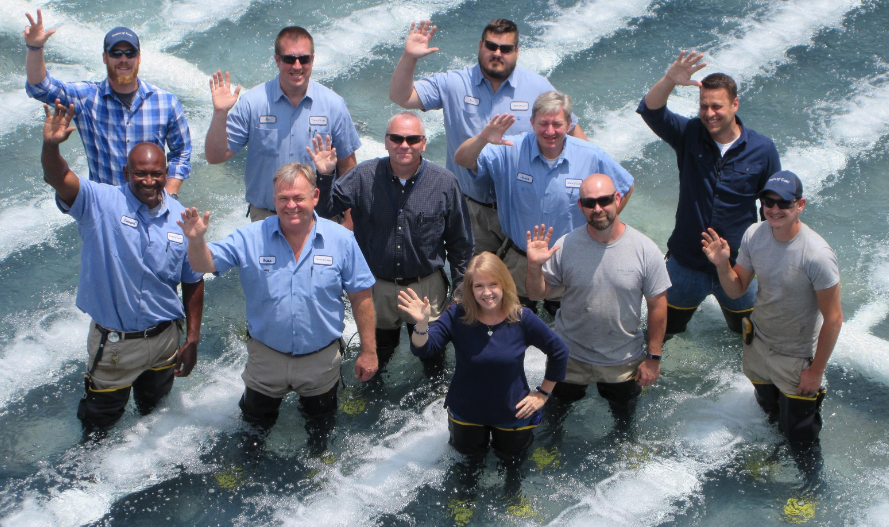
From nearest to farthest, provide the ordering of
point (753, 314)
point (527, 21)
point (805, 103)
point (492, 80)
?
point (753, 314) < point (492, 80) < point (805, 103) < point (527, 21)

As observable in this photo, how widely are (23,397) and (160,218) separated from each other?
207 cm

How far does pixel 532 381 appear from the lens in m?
6.70

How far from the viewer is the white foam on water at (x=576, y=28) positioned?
11164mm

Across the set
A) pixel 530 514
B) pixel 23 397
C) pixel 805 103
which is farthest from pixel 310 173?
Answer: pixel 805 103

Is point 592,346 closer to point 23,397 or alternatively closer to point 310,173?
point 310,173

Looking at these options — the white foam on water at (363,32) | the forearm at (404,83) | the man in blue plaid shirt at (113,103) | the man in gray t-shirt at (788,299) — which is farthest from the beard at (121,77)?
the white foam on water at (363,32)

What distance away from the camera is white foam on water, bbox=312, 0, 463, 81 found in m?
11.3

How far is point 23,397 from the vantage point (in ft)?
20.9

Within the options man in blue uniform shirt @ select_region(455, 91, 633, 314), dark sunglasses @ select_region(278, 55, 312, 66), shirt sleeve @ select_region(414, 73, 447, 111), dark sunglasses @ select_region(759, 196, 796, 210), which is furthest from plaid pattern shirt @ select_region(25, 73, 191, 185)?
dark sunglasses @ select_region(759, 196, 796, 210)

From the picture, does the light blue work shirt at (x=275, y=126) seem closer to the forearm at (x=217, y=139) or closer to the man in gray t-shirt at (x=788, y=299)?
the forearm at (x=217, y=139)

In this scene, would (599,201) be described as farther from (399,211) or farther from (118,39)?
(118,39)

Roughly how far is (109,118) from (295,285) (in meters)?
2.10

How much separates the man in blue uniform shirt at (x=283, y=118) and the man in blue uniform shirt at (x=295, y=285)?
1.12 meters

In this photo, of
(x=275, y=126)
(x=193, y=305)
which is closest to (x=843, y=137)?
(x=275, y=126)
